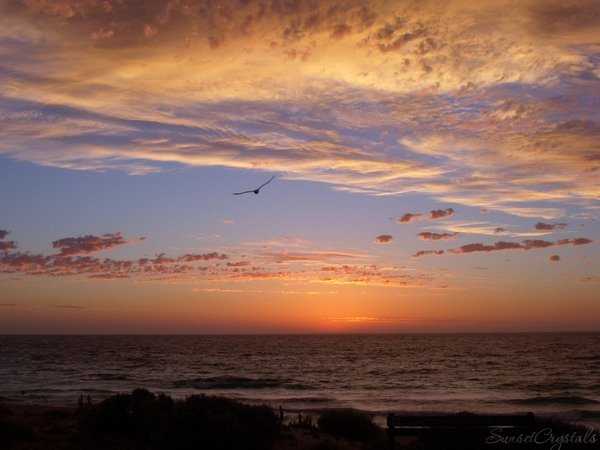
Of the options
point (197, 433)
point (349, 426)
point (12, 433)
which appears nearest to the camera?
point (197, 433)

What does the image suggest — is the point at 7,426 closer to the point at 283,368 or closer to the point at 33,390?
the point at 33,390

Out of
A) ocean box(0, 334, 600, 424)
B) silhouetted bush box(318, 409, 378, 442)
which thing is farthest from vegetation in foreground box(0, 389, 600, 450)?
ocean box(0, 334, 600, 424)

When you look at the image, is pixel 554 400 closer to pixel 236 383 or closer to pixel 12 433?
pixel 236 383

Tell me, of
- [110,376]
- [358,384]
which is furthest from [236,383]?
[110,376]

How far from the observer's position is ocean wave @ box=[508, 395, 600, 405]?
3800 centimetres

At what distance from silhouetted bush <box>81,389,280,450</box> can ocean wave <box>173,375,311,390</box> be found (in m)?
31.3

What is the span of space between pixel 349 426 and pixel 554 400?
25.9 m

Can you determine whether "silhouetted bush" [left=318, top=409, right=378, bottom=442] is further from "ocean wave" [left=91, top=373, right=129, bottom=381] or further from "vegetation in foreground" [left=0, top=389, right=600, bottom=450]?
"ocean wave" [left=91, top=373, right=129, bottom=381]

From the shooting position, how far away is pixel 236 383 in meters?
51.2

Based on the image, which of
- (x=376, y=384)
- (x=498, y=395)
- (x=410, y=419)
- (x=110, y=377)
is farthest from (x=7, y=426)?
(x=110, y=377)

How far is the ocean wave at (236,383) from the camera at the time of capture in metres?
48.3

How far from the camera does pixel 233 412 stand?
14.9 meters

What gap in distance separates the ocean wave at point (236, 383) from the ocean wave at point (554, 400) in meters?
16.8

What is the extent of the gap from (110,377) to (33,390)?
12895mm
